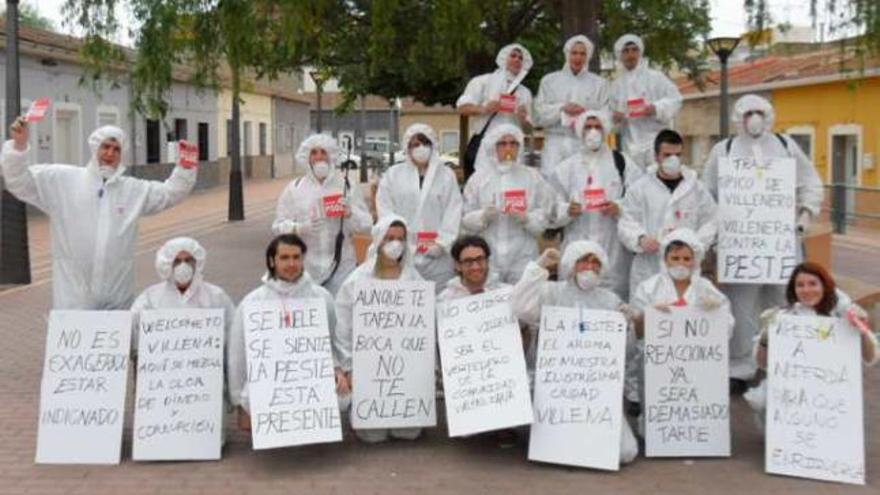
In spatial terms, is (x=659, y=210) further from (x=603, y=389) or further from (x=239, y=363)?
(x=239, y=363)

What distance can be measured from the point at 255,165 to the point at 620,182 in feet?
135

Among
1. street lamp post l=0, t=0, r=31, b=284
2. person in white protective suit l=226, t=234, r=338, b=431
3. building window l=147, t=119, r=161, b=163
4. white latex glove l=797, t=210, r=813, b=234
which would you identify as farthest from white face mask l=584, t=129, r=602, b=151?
building window l=147, t=119, r=161, b=163

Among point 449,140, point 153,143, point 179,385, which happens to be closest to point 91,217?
point 179,385

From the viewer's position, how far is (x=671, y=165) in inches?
273

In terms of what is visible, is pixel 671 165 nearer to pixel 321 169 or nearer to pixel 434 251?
pixel 434 251

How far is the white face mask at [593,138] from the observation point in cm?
714

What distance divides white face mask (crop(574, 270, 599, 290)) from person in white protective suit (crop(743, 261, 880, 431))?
96 cm

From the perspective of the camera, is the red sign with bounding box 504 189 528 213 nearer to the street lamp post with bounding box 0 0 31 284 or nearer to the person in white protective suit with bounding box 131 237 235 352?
the person in white protective suit with bounding box 131 237 235 352

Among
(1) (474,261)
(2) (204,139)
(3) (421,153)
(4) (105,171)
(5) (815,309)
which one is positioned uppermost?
(2) (204,139)

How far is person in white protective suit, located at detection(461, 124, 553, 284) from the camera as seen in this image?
7012 millimetres

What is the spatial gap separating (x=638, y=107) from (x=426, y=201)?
2097 mm

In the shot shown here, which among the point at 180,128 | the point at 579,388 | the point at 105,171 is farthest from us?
the point at 180,128

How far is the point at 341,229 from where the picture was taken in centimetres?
734

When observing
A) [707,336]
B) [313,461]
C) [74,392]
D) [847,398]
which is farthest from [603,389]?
[74,392]
